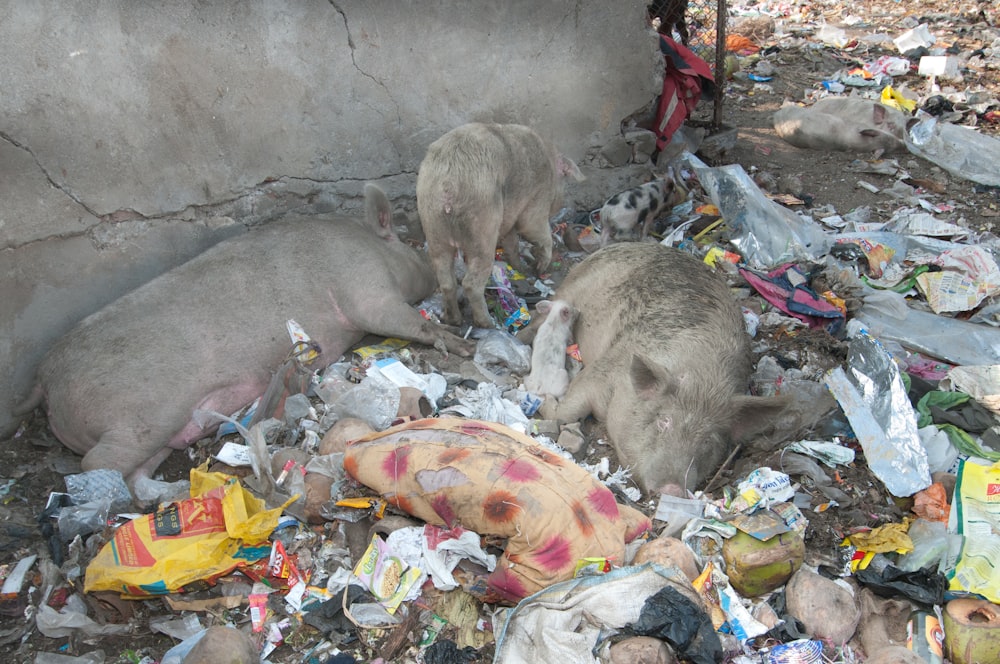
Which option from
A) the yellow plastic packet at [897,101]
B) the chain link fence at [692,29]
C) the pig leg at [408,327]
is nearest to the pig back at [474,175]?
the pig leg at [408,327]

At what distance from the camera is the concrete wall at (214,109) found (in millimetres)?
4020

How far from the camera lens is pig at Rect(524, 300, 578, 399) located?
4555mm

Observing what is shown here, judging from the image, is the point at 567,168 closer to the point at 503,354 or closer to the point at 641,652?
the point at 503,354

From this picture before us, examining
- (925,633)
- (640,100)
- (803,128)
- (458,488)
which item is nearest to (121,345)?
(458,488)

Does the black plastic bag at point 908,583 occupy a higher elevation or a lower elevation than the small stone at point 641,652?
lower

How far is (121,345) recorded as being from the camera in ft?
13.3

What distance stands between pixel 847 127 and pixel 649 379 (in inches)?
221

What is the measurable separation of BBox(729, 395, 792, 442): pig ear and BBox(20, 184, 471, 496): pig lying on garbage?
1.87m

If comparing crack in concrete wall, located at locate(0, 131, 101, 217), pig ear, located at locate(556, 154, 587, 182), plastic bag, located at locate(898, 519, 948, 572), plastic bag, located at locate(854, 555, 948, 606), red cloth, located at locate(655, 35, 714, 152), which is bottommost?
plastic bag, located at locate(898, 519, 948, 572)

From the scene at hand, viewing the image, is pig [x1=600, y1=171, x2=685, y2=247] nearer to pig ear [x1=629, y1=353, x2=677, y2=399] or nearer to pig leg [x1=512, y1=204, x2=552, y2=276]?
pig leg [x1=512, y1=204, x2=552, y2=276]

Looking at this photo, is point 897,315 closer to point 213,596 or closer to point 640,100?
point 640,100

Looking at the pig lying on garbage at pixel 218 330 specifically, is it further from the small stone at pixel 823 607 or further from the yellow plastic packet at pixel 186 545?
the small stone at pixel 823 607

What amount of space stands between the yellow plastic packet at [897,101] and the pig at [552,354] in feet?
19.8

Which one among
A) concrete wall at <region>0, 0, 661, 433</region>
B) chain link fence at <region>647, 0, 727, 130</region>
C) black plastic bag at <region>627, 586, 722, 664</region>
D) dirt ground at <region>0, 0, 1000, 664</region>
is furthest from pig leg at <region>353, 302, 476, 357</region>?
chain link fence at <region>647, 0, 727, 130</region>
